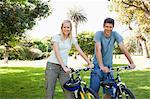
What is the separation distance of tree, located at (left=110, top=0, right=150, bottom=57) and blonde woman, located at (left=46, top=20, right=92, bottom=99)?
18.8m

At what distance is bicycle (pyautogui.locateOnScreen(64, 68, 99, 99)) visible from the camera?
271 inches

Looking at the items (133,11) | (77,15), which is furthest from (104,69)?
(77,15)

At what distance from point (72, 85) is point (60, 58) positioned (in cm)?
53

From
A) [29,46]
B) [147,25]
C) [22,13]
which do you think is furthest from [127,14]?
[22,13]

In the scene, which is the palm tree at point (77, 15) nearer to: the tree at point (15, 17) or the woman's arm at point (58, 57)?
the tree at point (15, 17)

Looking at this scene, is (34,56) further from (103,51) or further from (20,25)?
(103,51)

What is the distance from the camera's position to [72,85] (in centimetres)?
705

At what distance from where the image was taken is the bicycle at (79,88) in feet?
22.6

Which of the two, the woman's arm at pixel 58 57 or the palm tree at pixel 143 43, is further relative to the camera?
the palm tree at pixel 143 43

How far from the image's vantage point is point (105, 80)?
23.8ft

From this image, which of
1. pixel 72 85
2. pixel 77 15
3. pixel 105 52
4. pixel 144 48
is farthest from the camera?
pixel 77 15

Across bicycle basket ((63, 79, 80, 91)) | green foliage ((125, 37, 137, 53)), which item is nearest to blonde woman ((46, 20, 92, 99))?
bicycle basket ((63, 79, 80, 91))

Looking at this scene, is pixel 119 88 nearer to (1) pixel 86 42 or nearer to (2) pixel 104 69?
(2) pixel 104 69

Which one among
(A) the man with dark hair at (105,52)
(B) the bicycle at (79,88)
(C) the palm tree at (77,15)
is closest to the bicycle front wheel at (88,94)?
(B) the bicycle at (79,88)
